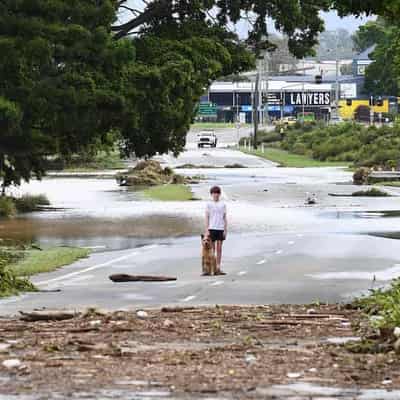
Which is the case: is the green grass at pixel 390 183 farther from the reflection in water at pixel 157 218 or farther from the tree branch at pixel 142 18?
the tree branch at pixel 142 18

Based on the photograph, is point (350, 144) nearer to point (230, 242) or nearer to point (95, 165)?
point (95, 165)

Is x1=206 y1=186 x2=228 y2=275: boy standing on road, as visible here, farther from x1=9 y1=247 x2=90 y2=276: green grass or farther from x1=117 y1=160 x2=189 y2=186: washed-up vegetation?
x1=117 y1=160 x2=189 y2=186: washed-up vegetation

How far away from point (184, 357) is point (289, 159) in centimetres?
9517

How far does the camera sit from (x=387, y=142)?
96938 mm

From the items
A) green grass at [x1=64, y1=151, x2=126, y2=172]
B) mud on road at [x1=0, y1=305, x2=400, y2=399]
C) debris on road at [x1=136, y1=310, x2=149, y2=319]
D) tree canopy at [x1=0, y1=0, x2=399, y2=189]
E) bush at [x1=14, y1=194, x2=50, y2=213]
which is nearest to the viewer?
mud on road at [x1=0, y1=305, x2=400, y2=399]

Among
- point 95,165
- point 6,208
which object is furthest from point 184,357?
point 95,165

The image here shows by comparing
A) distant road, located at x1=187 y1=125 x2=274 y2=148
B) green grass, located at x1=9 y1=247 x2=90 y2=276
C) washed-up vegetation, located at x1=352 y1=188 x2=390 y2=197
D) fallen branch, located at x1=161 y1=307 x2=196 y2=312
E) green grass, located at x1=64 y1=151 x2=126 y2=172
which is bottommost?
distant road, located at x1=187 y1=125 x2=274 y2=148

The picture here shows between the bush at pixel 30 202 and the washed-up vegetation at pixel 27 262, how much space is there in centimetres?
1656

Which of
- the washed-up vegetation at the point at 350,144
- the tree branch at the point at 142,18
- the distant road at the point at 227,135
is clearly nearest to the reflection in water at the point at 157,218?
the tree branch at the point at 142,18

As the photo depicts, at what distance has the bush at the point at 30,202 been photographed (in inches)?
2040

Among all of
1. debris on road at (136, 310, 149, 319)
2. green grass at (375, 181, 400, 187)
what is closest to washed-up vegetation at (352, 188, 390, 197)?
green grass at (375, 181, 400, 187)

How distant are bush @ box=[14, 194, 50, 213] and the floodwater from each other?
66cm

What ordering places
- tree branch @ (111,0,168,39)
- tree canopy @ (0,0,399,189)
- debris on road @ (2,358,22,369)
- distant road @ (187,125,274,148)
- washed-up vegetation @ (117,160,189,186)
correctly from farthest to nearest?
1. distant road @ (187,125,274,148)
2. washed-up vegetation @ (117,160,189,186)
3. tree branch @ (111,0,168,39)
4. tree canopy @ (0,0,399,189)
5. debris on road @ (2,358,22,369)

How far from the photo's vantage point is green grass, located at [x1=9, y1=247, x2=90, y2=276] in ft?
95.2
